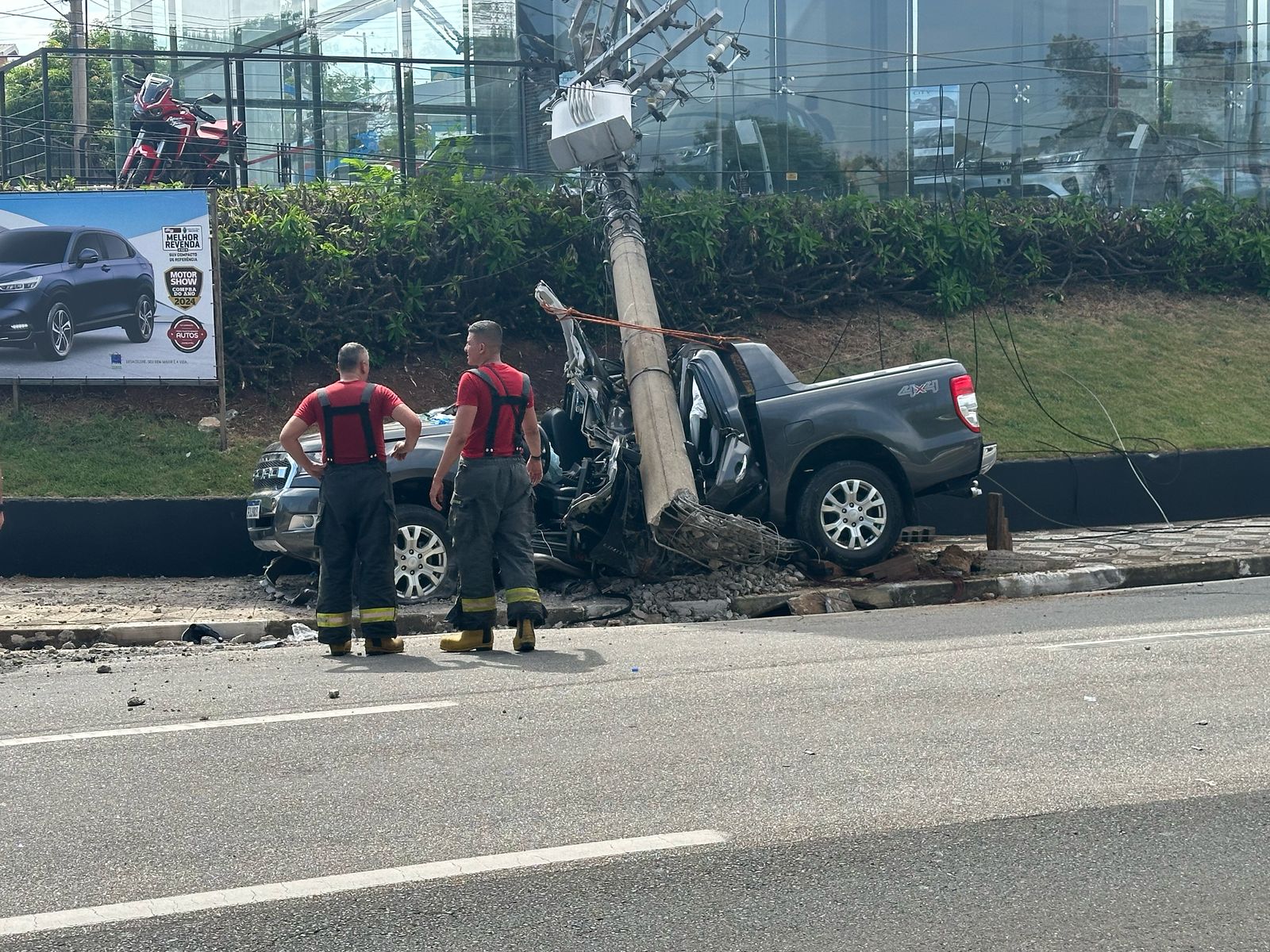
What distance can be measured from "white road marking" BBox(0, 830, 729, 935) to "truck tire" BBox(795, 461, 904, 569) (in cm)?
625

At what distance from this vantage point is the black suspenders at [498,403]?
8.12 m

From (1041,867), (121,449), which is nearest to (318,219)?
(121,449)

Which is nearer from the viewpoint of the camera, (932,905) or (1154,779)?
(932,905)

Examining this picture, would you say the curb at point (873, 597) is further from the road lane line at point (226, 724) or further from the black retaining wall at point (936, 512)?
the road lane line at point (226, 724)

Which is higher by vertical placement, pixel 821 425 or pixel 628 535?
pixel 821 425

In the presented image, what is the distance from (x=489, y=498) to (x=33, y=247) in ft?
26.4

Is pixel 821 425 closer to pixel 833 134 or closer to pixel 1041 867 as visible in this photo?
pixel 1041 867

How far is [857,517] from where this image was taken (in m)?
10.8

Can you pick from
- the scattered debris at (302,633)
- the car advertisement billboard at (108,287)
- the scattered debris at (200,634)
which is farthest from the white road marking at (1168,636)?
the car advertisement billboard at (108,287)

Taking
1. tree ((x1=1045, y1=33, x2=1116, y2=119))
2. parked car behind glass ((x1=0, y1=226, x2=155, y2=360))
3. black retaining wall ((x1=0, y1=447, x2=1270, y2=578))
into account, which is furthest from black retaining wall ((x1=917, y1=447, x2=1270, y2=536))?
tree ((x1=1045, y1=33, x2=1116, y2=119))

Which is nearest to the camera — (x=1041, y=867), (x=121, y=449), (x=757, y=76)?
Result: (x=1041, y=867)

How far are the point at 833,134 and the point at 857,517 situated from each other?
11.3 metres

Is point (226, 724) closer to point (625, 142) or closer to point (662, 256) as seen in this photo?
point (625, 142)

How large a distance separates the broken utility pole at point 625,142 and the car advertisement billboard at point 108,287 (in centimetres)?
408
